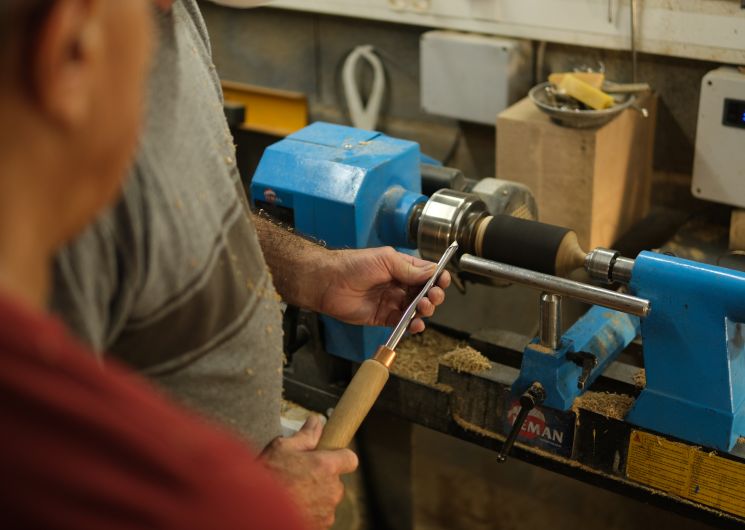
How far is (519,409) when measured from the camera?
1221 millimetres

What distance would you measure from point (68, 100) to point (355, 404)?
537mm

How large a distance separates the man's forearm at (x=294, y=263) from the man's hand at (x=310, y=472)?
0.32 m

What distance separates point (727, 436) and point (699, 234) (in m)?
0.71

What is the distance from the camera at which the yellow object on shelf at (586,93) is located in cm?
160

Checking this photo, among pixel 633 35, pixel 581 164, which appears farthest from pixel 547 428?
pixel 633 35

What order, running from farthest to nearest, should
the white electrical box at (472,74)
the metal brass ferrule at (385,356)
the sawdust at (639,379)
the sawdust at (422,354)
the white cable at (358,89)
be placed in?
the white cable at (358,89)
the white electrical box at (472,74)
the sawdust at (422,354)
the sawdust at (639,379)
the metal brass ferrule at (385,356)

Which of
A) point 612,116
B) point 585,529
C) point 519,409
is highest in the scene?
point 612,116

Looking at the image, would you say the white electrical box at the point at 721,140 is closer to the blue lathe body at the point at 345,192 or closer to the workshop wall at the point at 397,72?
the workshop wall at the point at 397,72

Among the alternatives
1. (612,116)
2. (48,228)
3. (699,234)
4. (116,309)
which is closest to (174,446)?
(48,228)

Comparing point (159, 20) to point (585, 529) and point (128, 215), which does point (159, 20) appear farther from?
point (585, 529)

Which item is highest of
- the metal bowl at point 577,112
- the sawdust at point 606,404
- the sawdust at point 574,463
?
the metal bowl at point 577,112

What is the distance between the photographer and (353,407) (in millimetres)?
920

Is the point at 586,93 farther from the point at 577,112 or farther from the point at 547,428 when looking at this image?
the point at 547,428

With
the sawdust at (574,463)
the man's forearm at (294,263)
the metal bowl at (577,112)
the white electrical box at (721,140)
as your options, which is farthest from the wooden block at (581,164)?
the man's forearm at (294,263)
